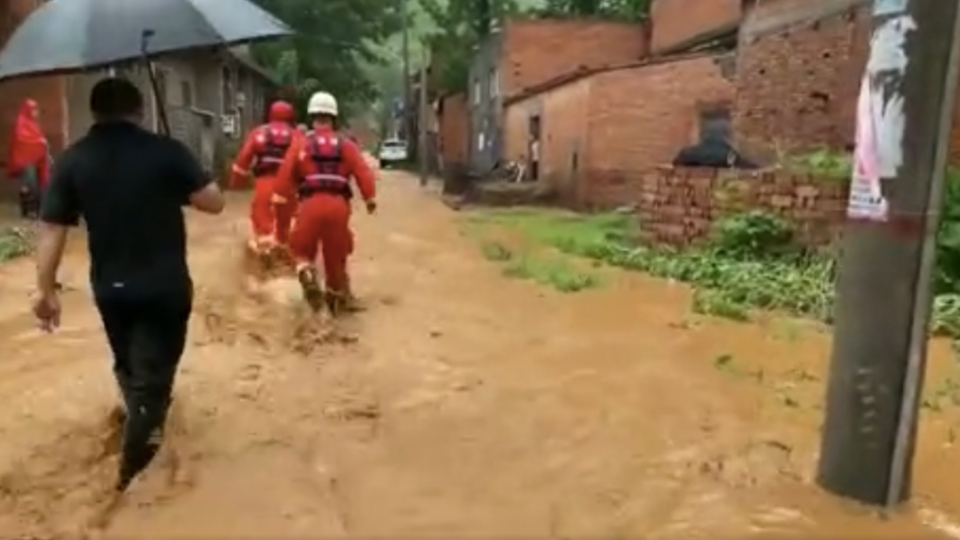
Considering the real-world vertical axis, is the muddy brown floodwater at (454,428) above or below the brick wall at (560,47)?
below

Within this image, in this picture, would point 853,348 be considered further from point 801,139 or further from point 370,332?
point 801,139

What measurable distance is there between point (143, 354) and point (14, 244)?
9.28 metres

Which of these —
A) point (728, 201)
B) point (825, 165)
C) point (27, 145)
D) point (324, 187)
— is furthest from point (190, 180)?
point (27, 145)

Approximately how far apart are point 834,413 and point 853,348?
0.30m

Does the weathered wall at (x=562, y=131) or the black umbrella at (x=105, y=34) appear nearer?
the black umbrella at (x=105, y=34)

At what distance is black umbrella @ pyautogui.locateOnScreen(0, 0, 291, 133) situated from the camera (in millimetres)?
6055

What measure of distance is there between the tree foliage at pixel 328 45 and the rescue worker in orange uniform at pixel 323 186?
2882cm

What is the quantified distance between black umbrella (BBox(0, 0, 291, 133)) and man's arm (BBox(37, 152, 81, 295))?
153 centimetres

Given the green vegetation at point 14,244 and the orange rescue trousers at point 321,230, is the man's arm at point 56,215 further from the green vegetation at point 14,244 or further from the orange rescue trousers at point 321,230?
the green vegetation at point 14,244

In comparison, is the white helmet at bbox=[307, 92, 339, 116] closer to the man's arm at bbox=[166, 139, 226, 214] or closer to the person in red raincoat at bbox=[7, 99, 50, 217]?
the man's arm at bbox=[166, 139, 226, 214]

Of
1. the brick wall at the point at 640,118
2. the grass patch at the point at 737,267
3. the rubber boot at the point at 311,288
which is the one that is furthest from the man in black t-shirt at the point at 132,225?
the brick wall at the point at 640,118

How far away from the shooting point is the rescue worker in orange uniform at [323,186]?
26.7 ft

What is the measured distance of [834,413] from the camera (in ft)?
14.8

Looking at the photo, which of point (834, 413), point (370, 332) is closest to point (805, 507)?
point (834, 413)
